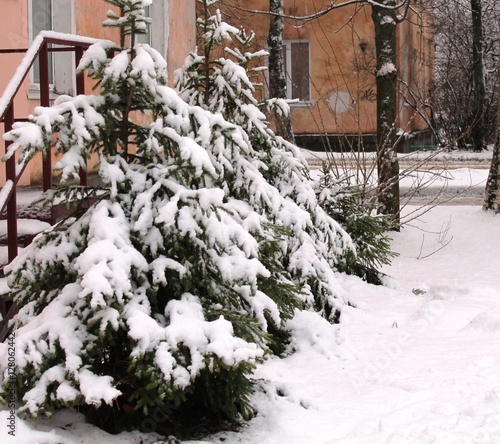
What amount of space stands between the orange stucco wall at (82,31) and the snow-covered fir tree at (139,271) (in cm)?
386

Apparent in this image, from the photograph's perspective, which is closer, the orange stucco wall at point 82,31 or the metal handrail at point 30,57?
the metal handrail at point 30,57

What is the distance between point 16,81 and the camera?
4.72 m

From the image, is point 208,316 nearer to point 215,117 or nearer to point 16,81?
point 215,117

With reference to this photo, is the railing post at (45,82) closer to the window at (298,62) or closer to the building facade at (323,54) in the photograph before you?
the building facade at (323,54)

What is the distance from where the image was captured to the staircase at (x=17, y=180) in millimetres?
4512

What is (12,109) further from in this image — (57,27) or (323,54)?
(323,54)

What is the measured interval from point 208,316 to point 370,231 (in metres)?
3.55

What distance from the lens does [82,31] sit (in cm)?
931

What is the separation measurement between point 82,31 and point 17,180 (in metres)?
5.08

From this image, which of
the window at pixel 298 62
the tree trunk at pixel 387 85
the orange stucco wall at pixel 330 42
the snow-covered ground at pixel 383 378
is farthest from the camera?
the window at pixel 298 62

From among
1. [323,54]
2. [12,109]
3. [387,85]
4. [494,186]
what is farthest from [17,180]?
[323,54]

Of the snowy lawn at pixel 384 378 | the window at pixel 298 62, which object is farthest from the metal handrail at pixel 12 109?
the window at pixel 298 62

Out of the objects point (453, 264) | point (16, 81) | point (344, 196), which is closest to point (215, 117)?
point (16, 81)

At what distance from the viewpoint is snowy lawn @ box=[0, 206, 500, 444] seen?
153 inches
